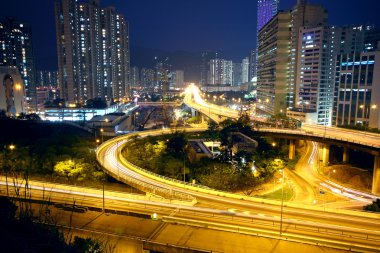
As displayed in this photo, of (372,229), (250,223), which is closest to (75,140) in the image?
(250,223)

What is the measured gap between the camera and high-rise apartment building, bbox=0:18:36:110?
114 meters

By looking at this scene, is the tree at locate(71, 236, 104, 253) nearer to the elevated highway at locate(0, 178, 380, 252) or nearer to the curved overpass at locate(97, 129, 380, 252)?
the elevated highway at locate(0, 178, 380, 252)

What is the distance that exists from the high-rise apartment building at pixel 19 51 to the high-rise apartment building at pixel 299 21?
91.7 metres

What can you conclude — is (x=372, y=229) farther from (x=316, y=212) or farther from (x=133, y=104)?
(x=133, y=104)

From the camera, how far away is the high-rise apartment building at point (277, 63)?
8600cm

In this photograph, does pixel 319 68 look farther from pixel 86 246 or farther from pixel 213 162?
pixel 86 246

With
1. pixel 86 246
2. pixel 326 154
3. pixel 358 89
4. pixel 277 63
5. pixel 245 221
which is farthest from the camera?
pixel 277 63

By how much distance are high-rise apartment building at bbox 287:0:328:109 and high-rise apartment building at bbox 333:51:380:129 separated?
49.6 ft

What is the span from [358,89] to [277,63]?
1049 inches

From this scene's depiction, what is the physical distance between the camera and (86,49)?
390 ft

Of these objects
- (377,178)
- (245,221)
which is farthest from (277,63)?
(245,221)

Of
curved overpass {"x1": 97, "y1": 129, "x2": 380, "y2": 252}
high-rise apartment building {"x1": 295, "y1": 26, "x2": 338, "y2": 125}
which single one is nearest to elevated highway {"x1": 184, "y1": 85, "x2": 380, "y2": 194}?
curved overpass {"x1": 97, "y1": 129, "x2": 380, "y2": 252}

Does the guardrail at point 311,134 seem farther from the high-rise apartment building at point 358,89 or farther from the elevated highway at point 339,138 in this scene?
the high-rise apartment building at point 358,89

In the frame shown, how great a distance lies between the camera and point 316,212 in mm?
22859
